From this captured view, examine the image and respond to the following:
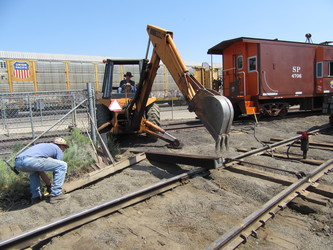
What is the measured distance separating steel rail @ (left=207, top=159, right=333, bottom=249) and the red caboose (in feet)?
24.1

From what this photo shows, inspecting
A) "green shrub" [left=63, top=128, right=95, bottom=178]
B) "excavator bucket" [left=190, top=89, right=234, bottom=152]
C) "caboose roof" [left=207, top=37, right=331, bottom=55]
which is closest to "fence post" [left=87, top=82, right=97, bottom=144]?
"green shrub" [left=63, top=128, right=95, bottom=178]

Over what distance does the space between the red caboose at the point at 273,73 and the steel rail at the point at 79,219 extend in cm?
855

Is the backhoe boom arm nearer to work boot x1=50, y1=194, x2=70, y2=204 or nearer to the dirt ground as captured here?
the dirt ground

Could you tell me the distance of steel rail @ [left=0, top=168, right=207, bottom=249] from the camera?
3.05 m

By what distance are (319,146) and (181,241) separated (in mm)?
5839

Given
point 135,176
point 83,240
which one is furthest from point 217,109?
point 83,240

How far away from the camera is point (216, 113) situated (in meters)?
4.74

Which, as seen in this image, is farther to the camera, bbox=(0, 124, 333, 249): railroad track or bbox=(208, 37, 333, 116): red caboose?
bbox=(208, 37, 333, 116): red caboose

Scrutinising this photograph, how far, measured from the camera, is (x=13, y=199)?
4.84 m

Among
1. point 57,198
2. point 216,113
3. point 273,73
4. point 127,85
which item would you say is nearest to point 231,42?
point 273,73

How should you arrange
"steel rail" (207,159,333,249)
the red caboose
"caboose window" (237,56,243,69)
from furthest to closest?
"caboose window" (237,56,243,69) → the red caboose → "steel rail" (207,159,333,249)

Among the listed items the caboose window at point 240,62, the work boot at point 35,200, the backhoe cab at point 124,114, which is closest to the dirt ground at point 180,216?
the work boot at point 35,200

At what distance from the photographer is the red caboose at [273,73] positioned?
12.2m

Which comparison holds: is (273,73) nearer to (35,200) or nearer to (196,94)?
(196,94)
